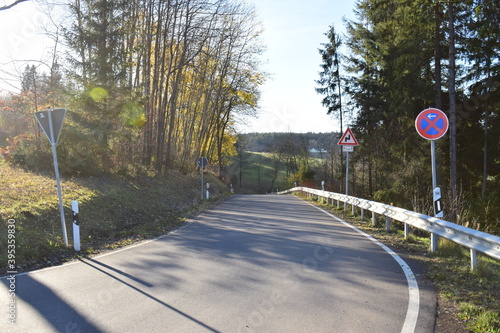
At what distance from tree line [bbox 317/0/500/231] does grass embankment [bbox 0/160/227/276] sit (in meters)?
11.3

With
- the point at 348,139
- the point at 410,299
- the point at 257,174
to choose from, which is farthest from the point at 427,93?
the point at 257,174

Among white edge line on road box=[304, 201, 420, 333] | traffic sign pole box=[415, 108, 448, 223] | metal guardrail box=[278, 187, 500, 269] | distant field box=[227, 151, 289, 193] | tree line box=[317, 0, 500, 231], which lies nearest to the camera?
white edge line on road box=[304, 201, 420, 333]

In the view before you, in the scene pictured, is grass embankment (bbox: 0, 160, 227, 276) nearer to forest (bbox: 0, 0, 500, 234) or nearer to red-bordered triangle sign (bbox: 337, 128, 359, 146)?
forest (bbox: 0, 0, 500, 234)

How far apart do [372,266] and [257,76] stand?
29487mm

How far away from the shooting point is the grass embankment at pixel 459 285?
4.13m

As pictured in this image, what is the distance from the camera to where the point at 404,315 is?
4.31m

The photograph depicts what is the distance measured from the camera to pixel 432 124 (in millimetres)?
8281

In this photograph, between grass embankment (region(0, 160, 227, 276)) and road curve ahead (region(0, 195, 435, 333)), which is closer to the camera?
road curve ahead (region(0, 195, 435, 333))

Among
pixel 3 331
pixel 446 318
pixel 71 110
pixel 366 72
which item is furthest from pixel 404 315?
pixel 366 72

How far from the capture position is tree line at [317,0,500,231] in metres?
17.4

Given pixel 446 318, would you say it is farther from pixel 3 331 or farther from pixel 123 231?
pixel 123 231

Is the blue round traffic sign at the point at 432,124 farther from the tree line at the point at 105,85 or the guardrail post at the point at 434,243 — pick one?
the tree line at the point at 105,85

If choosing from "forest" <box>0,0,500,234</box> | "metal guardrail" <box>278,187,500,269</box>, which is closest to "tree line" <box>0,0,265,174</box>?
"forest" <box>0,0,500,234</box>

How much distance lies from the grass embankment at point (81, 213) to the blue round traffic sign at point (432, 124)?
7020 mm
